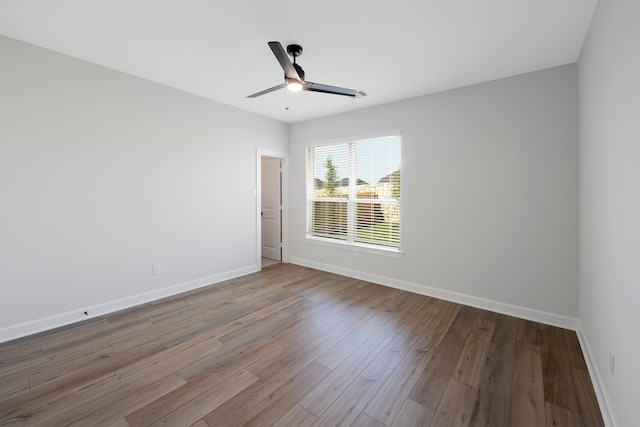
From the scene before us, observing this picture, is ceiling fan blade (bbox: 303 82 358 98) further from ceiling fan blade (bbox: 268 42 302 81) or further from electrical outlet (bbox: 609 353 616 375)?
electrical outlet (bbox: 609 353 616 375)

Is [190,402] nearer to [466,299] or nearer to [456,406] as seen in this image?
[456,406]

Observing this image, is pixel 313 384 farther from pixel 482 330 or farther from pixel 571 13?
pixel 571 13

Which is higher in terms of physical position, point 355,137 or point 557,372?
point 355,137

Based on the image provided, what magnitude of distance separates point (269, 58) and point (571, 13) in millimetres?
2557

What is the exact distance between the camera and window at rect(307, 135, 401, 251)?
4176 millimetres

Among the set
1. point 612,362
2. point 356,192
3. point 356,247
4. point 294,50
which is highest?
point 294,50

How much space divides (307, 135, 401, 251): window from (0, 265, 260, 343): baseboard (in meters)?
2.02

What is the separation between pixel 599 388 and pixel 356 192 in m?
3.41

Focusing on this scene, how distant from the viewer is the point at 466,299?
3.47 meters

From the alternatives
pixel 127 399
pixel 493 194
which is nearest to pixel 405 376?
pixel 127 399

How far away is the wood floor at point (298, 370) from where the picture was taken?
1.72 meters

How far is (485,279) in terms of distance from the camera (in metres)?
3.33

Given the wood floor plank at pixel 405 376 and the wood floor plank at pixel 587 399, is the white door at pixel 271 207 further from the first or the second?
the wood floor plank at pixel 587 399

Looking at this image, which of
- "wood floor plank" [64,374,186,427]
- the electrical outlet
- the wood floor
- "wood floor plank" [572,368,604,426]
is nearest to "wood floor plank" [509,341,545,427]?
the wood floor
